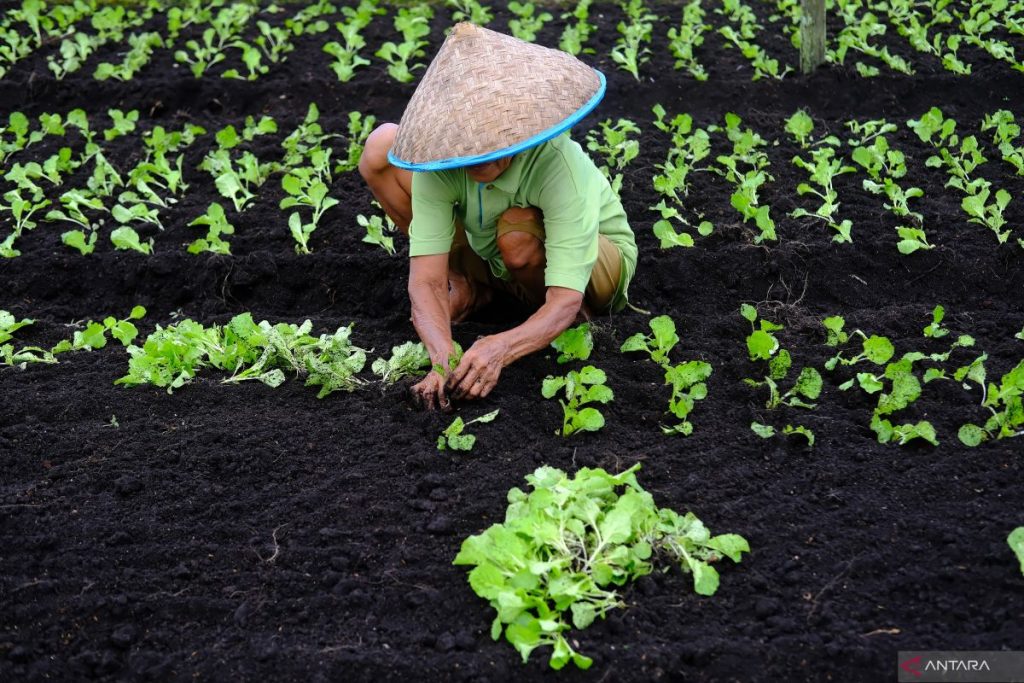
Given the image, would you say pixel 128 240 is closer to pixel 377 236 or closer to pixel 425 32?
pixel 377 236

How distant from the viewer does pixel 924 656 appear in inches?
87.3

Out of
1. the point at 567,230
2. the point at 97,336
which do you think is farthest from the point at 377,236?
the point at 567,230

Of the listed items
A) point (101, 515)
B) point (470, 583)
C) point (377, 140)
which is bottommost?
point (101, 515)

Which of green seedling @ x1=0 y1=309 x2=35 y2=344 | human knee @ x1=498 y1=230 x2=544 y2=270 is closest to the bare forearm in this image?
human knee @ x1=498 y1=230 x2=544 y2=270

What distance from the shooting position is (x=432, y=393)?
3203 mm

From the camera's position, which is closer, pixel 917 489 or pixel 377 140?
pixel 917 489

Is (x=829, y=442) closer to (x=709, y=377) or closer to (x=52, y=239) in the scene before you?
(x=709, y=377)

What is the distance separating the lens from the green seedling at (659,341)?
3.41 metres

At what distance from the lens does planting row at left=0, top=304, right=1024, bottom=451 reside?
3.06m

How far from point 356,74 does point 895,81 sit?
3.17 m

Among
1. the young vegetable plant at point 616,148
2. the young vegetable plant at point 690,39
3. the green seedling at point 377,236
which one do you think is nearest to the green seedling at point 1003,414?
the young vegetable plant at point 616,148

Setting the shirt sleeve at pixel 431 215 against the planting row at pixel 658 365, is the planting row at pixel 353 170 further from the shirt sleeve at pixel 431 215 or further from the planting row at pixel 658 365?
the shirt sleeve at pixel 431 215

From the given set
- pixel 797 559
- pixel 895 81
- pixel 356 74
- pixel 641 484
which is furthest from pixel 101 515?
pixel 895 81

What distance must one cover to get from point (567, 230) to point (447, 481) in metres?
0.85
